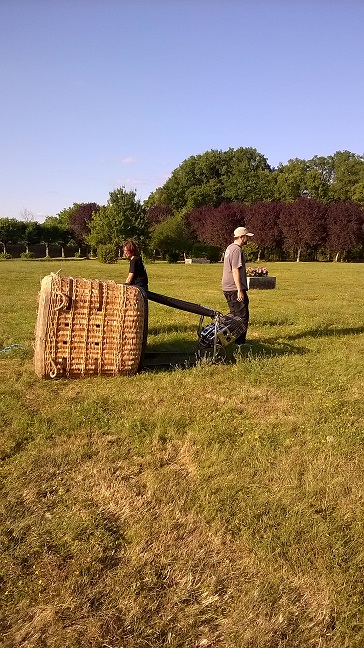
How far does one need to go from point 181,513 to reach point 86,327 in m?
3.46

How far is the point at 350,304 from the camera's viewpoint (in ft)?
52.4

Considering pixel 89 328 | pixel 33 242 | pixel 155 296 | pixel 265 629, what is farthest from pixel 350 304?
pixel 33 242

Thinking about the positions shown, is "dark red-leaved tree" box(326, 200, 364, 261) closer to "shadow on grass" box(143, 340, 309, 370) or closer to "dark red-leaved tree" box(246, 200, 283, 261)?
"dark red-leaved tree" box(246, 200, 283, 261)

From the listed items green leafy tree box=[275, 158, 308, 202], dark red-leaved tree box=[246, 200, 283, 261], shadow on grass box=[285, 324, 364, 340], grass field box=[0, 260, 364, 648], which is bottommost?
grass field box=[0, 260, 364, 648]

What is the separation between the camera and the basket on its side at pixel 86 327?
624 centimetres

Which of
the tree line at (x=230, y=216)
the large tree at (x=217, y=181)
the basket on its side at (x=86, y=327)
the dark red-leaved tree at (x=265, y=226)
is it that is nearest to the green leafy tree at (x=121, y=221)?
the tree line at (x=230, y=216)

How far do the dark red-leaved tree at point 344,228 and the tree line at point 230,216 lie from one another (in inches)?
5.1

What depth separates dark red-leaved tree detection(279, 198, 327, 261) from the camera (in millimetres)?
64250

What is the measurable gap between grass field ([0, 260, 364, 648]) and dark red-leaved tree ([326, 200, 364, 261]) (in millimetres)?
61702

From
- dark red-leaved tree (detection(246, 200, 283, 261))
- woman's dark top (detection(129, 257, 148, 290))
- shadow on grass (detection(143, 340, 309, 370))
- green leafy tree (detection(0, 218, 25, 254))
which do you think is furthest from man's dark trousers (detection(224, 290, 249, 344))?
green leafy tree (detection(0, 218, 25, 254))

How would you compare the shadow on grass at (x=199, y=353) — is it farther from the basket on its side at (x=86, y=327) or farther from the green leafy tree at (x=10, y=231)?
the green leafy tree at (x=10, y=231)

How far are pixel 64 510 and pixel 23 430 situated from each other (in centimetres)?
157

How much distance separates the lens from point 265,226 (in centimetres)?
6556

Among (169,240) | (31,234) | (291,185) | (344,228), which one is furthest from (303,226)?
(31,234)
